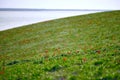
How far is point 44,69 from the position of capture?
15586 mm

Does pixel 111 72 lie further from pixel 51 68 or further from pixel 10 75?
pixel 10 75

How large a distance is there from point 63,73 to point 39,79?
1.55m

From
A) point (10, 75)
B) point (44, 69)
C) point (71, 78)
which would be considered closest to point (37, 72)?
point (44, 69)

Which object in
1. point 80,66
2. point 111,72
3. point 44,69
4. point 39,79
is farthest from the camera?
point 44,69

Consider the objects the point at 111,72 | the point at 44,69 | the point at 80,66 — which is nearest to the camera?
the point at 111,72

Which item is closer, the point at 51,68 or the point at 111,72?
the point at 111,72

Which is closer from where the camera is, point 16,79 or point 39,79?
point 39,79

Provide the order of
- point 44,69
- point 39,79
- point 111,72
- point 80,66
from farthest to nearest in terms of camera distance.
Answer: point 44,69
point 80,66
point 39,79
point 111,72

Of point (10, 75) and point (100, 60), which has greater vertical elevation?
point (100, 60)

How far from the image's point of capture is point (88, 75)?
1273 centimetres

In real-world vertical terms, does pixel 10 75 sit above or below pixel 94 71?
below

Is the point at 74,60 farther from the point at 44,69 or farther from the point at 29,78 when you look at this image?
the point at 29,78

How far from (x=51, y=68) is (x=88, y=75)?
138 inches

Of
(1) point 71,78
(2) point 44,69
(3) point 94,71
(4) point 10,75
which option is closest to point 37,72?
(2) point 44,69
